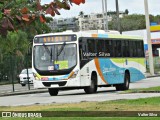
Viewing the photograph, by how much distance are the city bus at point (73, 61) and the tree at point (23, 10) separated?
20739mm

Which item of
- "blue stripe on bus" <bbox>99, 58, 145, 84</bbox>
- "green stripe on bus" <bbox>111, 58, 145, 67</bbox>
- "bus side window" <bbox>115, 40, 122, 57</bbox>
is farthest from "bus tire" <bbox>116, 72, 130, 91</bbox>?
"bus side window" <bbox>115, 40, 122, 57</bbox>

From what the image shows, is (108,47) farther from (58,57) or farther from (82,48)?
(58,57)

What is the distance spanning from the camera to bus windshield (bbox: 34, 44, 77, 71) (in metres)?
24.5

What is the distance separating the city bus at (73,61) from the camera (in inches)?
963

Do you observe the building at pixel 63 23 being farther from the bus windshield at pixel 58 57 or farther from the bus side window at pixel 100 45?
the bus side window at pixel 100 45

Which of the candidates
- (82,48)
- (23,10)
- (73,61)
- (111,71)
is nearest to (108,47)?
(111,71)

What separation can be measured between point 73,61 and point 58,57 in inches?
30.5

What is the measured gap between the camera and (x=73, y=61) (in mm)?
24531

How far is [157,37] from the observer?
73875 millimetres

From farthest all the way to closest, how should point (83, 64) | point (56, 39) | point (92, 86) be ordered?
point (92, 86) < point (56, 39) < point (83, 64)

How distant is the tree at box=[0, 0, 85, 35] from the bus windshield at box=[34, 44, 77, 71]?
20808mm

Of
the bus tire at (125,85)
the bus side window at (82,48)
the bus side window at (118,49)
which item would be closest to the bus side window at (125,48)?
the bus side window at (118,49)

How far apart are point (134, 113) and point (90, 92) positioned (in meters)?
18.9

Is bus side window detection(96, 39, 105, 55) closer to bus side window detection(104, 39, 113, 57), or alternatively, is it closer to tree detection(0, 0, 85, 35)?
bus side window detection(104, 39, 113, 57)
